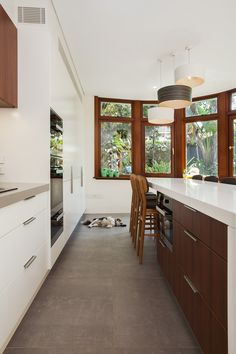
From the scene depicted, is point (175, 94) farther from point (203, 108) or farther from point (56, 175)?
point (203, 108)

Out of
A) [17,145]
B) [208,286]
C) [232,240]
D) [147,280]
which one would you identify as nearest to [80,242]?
[147,280]

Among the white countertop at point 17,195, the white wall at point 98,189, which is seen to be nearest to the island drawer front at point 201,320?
the white countertop at point 17,195

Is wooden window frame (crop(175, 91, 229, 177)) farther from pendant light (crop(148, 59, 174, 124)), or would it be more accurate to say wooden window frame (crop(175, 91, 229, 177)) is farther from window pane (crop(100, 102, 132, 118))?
pendant light (crop(148, 59, 174, 124))

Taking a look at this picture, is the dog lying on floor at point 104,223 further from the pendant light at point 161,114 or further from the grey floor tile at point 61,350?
the grey floor tile at point 61,350

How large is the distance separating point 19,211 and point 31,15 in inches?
73.5

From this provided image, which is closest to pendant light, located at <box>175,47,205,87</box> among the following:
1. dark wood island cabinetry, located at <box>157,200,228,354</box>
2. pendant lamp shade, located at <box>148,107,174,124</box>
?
pendant lamp shade, located at <box>148,107,174,124</box>

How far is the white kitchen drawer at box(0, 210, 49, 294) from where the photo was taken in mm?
1358

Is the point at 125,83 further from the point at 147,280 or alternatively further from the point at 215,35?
the point at 147,280

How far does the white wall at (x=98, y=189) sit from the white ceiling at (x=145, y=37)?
110 centimetres

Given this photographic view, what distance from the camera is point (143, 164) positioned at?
6383mm

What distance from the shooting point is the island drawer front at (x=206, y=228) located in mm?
1056

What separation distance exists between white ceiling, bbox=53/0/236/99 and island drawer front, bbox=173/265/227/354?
9.13ft

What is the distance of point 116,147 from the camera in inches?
247

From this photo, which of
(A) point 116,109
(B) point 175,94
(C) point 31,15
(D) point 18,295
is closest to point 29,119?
(C) point 31,15
